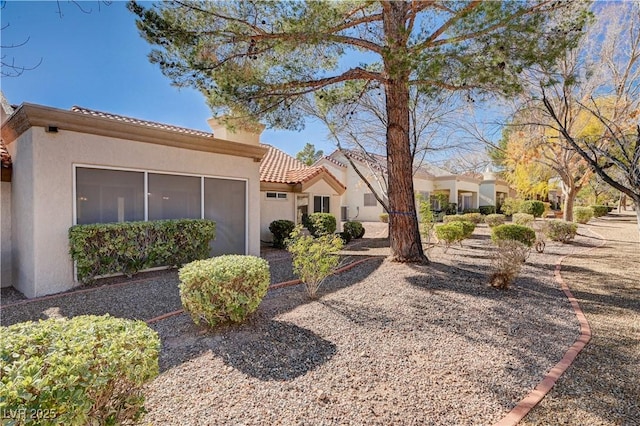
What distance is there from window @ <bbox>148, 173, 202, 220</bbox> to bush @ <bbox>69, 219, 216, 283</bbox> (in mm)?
638

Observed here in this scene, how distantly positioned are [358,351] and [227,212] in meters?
7.82

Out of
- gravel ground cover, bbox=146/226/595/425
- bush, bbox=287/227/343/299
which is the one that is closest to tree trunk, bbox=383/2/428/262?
gravel ground cover, bbox=146/226/595/425

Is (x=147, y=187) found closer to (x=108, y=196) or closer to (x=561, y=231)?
(x=108, y=196)

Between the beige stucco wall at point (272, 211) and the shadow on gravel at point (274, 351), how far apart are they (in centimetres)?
1084

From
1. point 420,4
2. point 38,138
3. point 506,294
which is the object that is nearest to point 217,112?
point 38,138

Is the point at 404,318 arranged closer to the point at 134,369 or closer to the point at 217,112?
the point at 134,369

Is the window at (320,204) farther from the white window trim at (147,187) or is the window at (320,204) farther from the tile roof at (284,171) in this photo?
the white window trim at (147,187)

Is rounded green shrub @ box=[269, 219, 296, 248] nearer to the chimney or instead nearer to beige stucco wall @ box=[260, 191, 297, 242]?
beige stucco wall @ box=[260, 191, 297, 242]

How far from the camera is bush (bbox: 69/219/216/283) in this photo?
7551 millimetres

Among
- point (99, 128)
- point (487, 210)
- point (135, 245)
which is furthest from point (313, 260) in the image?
point (487, 210)

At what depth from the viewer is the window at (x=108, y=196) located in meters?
7.93

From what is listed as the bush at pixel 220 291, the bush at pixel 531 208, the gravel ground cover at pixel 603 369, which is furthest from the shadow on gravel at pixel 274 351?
the bush at pixel 531 208

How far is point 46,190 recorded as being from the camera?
722 cm

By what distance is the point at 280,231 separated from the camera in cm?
1460
